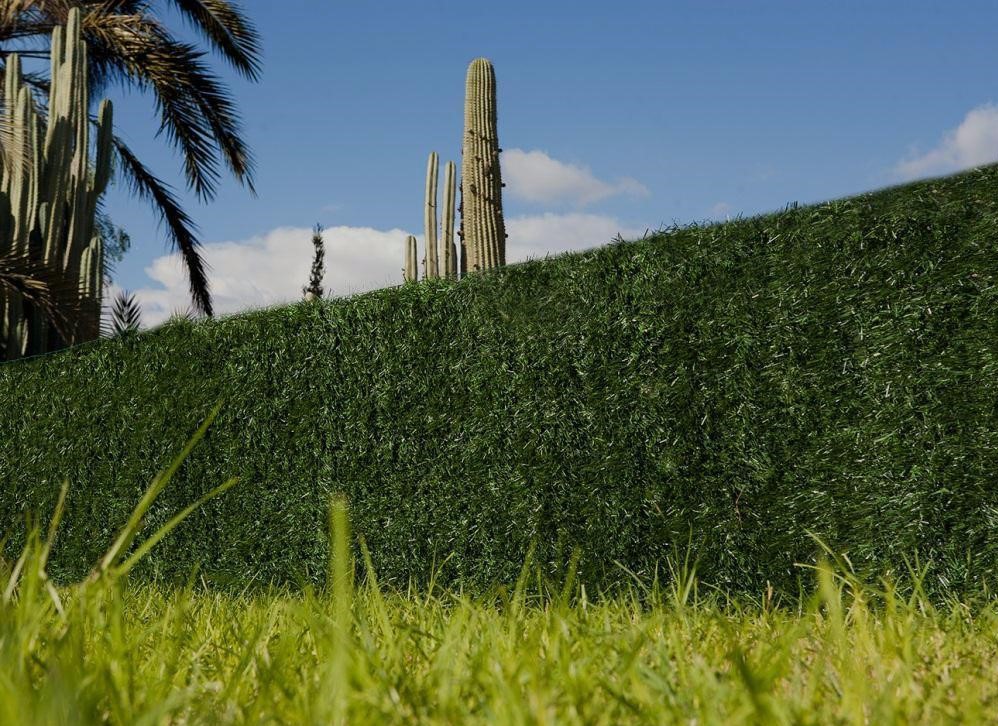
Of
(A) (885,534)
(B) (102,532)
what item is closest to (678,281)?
(A) (885,534)

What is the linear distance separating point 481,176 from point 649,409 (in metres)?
7.45

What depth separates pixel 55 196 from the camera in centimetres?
1201

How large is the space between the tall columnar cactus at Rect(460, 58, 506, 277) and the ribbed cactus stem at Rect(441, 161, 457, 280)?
1.89m

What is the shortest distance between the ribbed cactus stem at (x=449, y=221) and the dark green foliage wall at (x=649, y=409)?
7541 millimetres

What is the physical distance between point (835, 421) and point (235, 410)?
397cm

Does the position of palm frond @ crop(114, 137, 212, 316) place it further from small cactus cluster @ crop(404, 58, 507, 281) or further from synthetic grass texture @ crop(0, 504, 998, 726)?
synthetic grass texture @ crop(0, 504, 998, 726)

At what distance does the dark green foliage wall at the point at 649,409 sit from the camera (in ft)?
12.7

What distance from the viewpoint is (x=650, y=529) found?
4.45m

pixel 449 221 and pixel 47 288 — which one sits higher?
pixel 449 221

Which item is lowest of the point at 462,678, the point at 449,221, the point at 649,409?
the point at 462,678

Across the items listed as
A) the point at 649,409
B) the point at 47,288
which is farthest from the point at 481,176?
the point at 649,409

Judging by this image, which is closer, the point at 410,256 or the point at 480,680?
the point at 480,680

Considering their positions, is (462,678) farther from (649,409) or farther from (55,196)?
(55,196)

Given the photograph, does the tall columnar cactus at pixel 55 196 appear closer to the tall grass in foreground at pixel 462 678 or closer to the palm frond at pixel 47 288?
the palm frond at pixel 47 288
